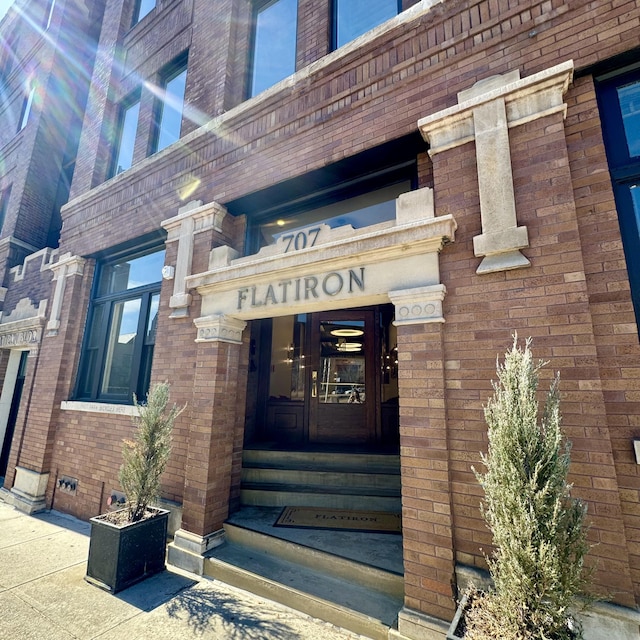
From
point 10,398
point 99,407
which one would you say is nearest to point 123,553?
point 99,407

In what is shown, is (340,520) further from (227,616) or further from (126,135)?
(126,135)

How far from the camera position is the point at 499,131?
2.96 meters

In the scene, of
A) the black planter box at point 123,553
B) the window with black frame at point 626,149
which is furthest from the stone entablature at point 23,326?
the window with black frame at point 626,149

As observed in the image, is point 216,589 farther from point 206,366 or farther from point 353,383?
point 353,383

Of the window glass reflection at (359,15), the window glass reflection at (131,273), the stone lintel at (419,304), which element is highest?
the window glass reflection at (359,15)

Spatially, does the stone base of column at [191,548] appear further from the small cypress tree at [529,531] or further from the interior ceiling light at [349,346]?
the interior ceiling light at [349,346]

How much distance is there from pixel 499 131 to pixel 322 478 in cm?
457

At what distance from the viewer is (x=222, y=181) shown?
4.93 m

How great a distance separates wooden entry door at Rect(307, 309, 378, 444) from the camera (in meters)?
6.20

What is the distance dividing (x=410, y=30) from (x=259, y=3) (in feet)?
12.3

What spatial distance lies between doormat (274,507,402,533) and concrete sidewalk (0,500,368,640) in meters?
0.95

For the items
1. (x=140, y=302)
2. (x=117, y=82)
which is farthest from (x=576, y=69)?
(x=117, y=82)

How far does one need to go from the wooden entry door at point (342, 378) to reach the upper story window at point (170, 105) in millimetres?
4452

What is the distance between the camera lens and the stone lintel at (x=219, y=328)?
4305 millimetres
